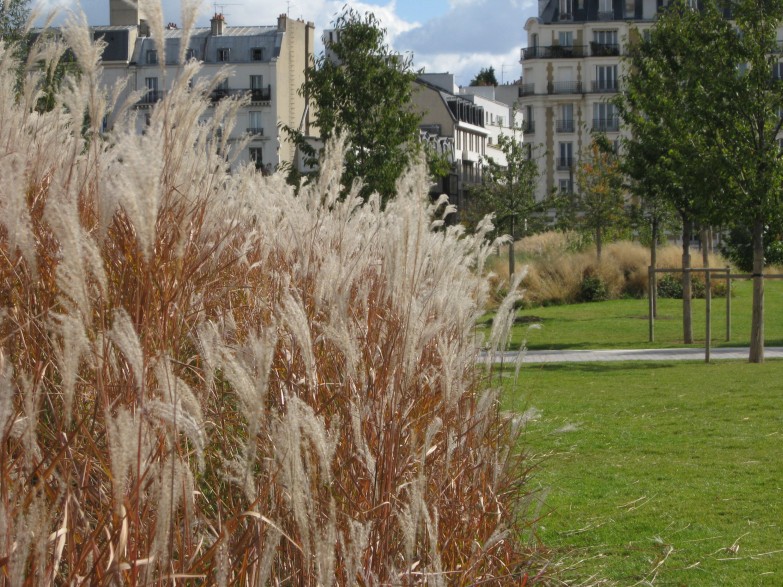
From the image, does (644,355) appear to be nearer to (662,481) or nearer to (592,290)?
(662,481)

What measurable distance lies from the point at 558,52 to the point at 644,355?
56.2 meters

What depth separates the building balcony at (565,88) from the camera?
233 ft

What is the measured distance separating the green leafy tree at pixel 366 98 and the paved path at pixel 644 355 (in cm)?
540

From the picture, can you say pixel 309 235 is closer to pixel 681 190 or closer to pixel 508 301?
pixel 508 301

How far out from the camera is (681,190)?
1988 cm

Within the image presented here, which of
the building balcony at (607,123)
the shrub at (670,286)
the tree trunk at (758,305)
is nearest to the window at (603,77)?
the building balcony at (607,123)

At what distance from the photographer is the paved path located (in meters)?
17.0

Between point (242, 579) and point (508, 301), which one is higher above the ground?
point (508, 301)

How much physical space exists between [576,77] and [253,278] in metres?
68.9

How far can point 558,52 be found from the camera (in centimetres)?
7119

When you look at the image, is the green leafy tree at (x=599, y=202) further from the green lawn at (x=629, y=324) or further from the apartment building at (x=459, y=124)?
the apartment building at (x=459, y=124)

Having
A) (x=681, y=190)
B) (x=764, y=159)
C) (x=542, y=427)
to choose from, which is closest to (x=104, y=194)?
(x=542, y=427)

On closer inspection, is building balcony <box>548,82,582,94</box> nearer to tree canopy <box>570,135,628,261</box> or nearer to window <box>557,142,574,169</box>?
window <box>557,142,574,169</box>

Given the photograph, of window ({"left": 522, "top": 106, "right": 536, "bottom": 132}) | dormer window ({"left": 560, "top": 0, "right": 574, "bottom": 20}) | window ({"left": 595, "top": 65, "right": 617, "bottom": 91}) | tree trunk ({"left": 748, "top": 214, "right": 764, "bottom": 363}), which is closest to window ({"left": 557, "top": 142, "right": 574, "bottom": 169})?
window ({"left": 522, "top": 106, "right": 536, "bottom": 132})
